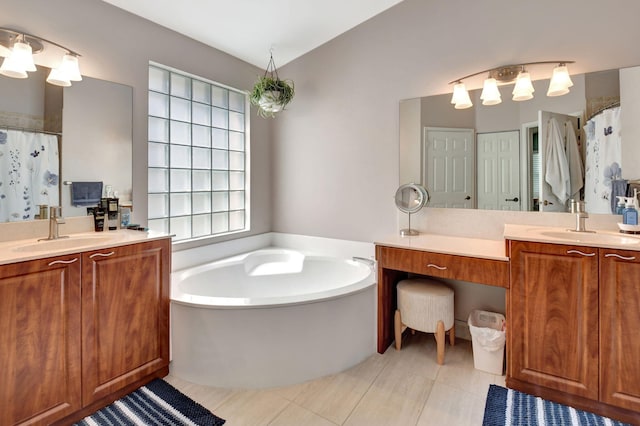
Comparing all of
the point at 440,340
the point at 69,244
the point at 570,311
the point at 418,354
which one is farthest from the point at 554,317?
the point at 69,244

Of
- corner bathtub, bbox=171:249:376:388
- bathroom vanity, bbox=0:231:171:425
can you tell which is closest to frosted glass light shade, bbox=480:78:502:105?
corner bathtub, bbox=171:249:376:388

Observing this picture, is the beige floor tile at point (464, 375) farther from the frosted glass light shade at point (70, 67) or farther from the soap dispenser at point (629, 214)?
the frosted glass light shade at point (70, 67)

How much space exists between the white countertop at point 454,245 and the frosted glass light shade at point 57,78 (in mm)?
2293

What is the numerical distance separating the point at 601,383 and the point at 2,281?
2.95 metres

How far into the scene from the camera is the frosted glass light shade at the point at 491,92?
2.27 m

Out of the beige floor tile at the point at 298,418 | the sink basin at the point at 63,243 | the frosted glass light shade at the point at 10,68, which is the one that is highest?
the frosted glass light shade at the point at 10,68

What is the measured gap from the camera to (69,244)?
186 centimetres

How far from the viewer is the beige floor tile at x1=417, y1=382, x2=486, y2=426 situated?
1.66 m

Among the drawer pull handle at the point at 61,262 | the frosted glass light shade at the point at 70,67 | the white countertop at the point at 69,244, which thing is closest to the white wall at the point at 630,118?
the white countertop at the point at 69,244

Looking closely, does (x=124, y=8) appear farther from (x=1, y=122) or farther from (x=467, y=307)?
(x=467, y=307)

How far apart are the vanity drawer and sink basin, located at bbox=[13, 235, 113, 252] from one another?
1868 mm

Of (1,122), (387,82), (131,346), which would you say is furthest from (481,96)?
(1,122)

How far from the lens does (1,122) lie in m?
1.77

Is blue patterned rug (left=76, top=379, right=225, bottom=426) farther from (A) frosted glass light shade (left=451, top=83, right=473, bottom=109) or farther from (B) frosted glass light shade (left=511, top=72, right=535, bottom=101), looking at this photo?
(B) frosted glass light shade (left=511, top=72, right=535, bottom=101)
